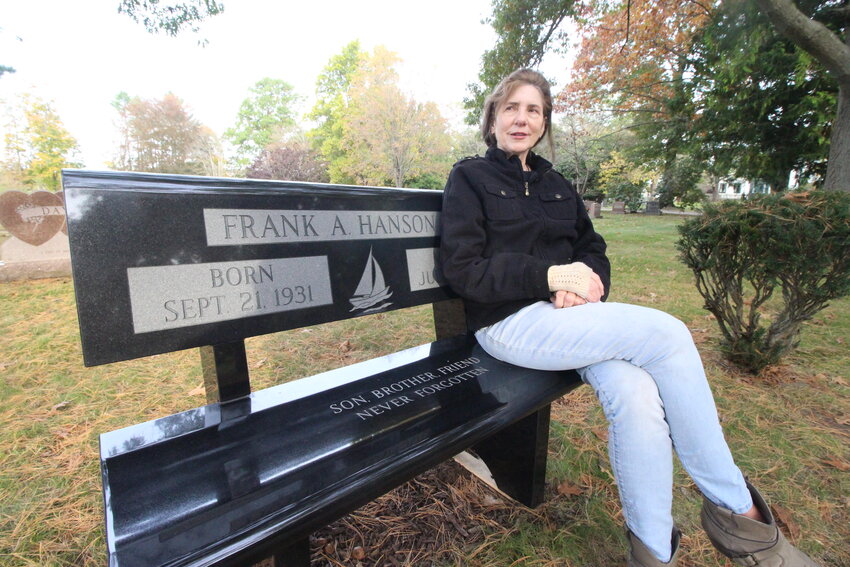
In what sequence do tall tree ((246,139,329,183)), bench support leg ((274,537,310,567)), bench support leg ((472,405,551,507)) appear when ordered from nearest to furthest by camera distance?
bench support leg ((274,537,310,567))
bench support leg ((472,405,551,507))
tall tree ((246,139,329,183))

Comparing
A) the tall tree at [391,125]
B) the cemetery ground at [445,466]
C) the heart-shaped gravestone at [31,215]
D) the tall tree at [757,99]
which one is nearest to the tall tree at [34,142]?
the tall tree at [391,125]

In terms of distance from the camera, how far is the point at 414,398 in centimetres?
135

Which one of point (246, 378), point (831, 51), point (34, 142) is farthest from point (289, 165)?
point (246, 378)

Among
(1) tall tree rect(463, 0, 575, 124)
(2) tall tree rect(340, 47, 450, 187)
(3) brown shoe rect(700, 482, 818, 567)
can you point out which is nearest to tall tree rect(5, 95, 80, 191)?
(2) tall tree rect(340, 47, 450, 187)

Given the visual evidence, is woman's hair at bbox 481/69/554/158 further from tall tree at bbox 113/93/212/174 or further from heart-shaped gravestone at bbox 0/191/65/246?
tall tree at bbox 113/93/212/174

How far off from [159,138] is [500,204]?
155 ft

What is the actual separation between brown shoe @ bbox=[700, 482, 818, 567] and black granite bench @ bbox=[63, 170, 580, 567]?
587mm

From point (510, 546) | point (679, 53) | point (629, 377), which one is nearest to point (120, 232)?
point (629, 377)

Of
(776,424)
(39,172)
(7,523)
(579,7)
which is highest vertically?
(39,172)

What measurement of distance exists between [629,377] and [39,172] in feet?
111

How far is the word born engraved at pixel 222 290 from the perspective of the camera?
1170mm

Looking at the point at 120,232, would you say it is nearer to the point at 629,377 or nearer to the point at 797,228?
the point at 629,377

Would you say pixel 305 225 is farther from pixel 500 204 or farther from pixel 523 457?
pixel 523 457

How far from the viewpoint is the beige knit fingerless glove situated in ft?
4.96
